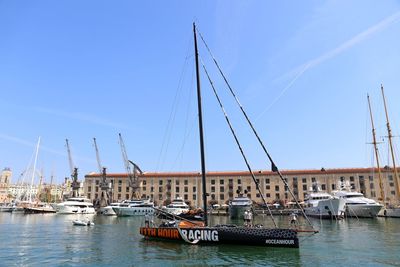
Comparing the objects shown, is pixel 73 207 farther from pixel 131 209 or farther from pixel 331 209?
pixel 331 209

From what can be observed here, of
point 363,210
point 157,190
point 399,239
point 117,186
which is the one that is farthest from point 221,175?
point 399,239

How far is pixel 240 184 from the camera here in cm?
13225

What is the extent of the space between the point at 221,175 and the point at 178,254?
11013 cm

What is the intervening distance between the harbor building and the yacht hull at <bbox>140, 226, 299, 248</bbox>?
92.1 m

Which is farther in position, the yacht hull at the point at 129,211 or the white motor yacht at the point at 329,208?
the yacht hull at the point at 129,211

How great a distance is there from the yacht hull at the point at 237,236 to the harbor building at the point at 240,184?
92055mm

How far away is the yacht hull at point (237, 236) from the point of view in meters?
27.8

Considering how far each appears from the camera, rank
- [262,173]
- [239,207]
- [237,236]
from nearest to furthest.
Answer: [237,236] → [239,207] → [262,173]

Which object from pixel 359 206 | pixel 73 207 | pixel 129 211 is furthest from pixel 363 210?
pixel 73 207

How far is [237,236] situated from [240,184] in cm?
10495

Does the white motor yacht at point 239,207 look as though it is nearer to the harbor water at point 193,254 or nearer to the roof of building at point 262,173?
the harbor water at point 193,254

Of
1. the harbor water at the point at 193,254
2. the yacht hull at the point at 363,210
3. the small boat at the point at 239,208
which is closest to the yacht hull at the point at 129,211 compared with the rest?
the small boat at the point at 239,208

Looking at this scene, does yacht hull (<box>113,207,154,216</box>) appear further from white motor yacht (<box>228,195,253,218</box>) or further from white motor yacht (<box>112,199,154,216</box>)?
white motor yacht (<box>228,195,253,218</box>)

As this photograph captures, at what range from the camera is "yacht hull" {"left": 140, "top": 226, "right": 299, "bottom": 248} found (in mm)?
27750
